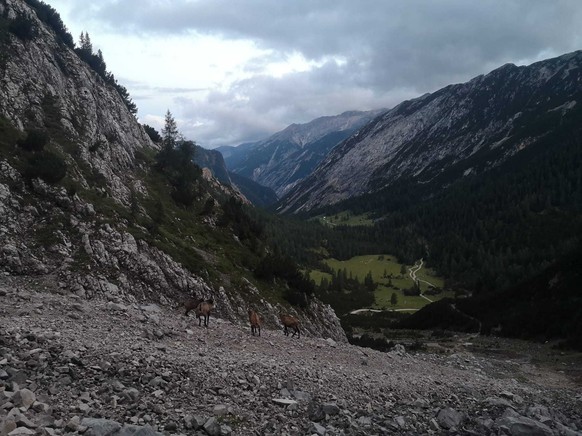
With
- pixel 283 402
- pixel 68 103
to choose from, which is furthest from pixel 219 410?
pixel 68 103

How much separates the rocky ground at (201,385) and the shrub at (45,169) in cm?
1107

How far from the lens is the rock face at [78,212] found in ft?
84.7

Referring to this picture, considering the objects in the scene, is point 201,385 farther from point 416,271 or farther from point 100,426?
point 416,271

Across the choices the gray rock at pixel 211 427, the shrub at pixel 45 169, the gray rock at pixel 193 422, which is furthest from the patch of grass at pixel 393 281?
the gray rock at pixel 193 422

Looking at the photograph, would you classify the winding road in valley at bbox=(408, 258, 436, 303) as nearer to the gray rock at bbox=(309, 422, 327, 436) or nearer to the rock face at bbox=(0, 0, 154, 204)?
the rock face at bbox=(0, 0, 154, 204)

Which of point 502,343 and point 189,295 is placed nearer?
point 189,295

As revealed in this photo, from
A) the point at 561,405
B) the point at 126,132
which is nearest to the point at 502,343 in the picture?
the point at 561,405

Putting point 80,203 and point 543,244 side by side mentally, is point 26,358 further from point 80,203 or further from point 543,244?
point 543,244

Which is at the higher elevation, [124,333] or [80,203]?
[80,203]

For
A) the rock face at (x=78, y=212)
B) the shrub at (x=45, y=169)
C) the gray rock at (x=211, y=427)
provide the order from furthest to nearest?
the shrub at (x=45, y=169), the rock face at (x=78, y=212), the gray rock at (x=211, y=427)

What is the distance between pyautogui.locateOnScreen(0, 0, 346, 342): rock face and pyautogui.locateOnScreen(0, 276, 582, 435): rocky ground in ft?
9.65

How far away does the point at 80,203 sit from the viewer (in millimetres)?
31453

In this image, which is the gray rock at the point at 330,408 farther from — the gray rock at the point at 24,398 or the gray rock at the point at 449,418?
the gray rock at the point at 24,398

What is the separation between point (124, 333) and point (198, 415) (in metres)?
7.06
